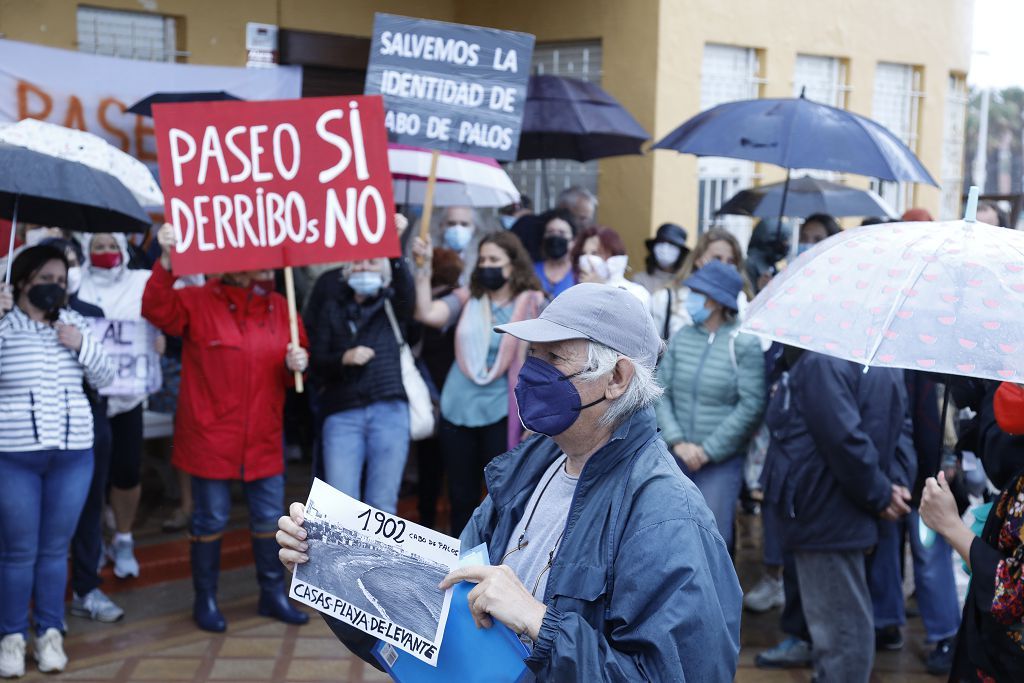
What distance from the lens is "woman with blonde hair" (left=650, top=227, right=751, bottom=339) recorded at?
6.50 m

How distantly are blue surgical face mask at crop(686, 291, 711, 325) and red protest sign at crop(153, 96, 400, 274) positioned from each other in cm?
149

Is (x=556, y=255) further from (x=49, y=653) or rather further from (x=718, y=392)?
(x=49, y=653)

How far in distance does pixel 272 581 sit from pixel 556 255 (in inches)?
110

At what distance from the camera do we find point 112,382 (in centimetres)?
558

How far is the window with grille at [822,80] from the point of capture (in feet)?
37.9

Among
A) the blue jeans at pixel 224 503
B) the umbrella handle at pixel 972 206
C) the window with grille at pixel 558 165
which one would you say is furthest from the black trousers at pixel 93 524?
the window with grille at pixel 558 165

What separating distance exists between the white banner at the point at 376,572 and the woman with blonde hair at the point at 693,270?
13.2ft

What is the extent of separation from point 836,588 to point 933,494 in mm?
1703

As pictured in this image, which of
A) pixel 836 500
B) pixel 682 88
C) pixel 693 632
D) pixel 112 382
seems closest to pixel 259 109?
pixel 112 382

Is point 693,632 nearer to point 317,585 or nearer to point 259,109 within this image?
point 317,585

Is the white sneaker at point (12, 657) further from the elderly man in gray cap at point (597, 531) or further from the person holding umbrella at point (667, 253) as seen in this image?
the person holding umbrella at point (667, 253)

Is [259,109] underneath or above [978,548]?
above

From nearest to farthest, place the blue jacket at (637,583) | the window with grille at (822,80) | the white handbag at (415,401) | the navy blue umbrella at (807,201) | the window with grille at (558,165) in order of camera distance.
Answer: the blue jacket at (637,583) → the white handbag at (415,401) → the navy blue umbrella at (807,201) → the window with grille at (558,165) → the window with grille at (822,80)

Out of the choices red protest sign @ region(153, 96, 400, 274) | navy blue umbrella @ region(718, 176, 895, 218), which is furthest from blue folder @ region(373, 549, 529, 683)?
navy blue umbrella @ region(718, 176, 895, 218)
